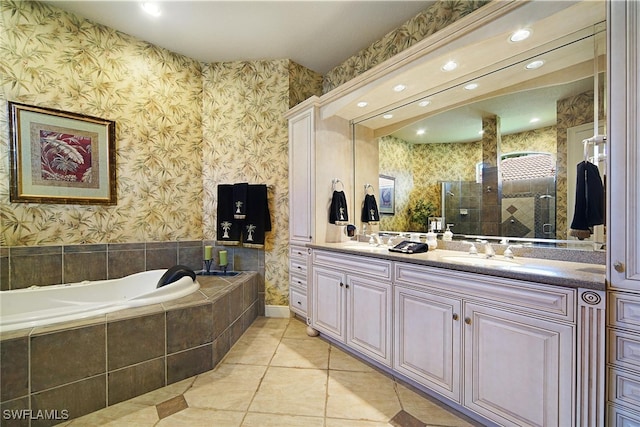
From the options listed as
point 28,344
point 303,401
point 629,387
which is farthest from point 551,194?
point 28,344

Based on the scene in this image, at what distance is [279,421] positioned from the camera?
1424mm

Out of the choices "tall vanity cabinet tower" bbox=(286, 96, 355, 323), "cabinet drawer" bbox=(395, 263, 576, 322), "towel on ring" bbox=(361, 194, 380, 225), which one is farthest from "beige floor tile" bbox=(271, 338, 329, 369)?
"towel on ring" bbox=(361, 194, 380, 225)

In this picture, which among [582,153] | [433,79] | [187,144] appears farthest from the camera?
[187,144]

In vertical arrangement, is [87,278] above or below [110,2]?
below

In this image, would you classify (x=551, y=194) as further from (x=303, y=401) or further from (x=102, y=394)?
(x=102, y=394)

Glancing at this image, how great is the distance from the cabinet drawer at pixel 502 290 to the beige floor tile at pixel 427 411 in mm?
689

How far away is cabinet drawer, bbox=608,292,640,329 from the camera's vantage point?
961 millimetres

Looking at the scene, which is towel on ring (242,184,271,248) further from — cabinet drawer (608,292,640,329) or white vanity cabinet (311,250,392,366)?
cabinet drawer (608,292,640,329)

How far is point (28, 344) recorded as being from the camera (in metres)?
1.35

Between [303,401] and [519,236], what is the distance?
1.75 m

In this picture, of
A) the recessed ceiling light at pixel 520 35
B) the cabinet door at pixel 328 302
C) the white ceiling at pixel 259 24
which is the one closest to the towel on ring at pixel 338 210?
the cabinet door at pixel 328 302

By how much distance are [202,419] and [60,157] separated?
241 centimetres

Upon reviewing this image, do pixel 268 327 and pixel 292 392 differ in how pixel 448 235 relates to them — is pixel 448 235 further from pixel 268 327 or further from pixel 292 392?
pixel 268 327

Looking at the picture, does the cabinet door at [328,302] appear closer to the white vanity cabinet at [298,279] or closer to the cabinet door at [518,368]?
the white vanity cabinet at [298,279]
